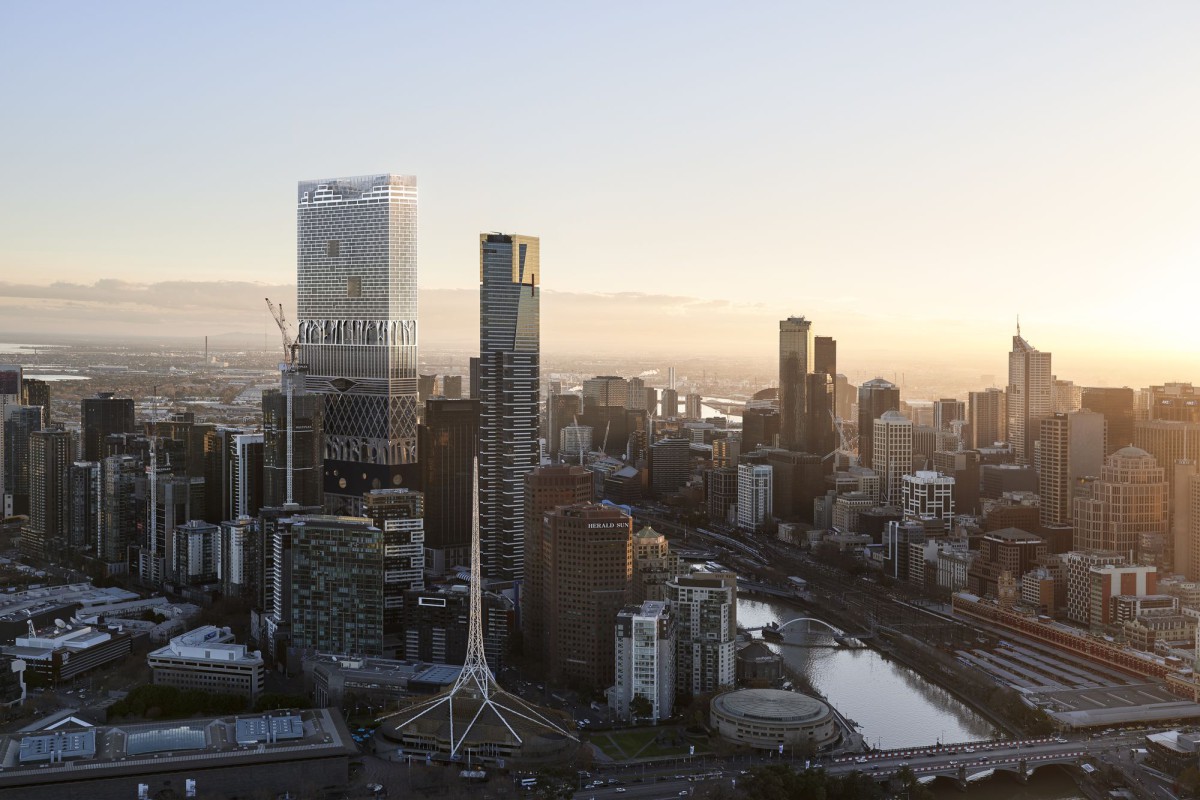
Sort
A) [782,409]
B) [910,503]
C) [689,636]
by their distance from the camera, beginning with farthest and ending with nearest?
1. [782,409]
2. [910,503]
3. [689,636]

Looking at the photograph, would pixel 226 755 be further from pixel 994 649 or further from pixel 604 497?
pixel 604 497

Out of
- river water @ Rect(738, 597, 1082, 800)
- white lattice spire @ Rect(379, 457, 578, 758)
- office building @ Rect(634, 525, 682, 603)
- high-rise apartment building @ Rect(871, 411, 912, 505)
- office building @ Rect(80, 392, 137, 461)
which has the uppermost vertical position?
office building @ Rect(80, 392, 137, 461)

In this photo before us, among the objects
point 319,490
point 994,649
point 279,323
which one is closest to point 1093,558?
point 994,649

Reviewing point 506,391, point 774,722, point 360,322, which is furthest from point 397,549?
point 360,322

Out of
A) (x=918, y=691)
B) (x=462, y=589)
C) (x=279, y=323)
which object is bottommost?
(x=918, y=691)

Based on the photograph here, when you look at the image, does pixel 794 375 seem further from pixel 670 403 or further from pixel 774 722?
pixel 774 722

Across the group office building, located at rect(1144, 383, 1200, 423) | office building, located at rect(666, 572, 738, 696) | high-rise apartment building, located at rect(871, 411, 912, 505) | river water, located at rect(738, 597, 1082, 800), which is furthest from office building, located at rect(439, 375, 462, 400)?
office building, located at rect(1144, 383, 1200, 423)

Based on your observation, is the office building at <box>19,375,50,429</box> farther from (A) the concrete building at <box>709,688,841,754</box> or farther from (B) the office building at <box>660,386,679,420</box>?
(B) the office building at <box>660,386,679,420</box>

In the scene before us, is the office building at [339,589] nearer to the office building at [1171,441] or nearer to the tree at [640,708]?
the tree at [640,708]
